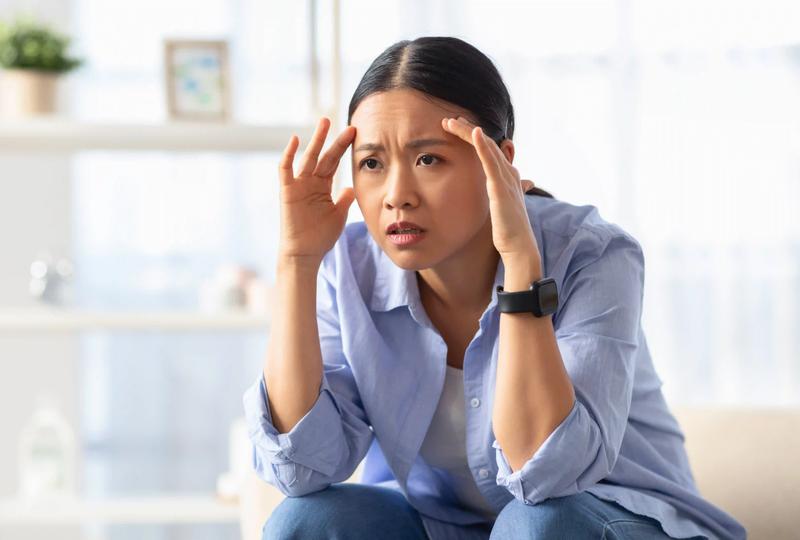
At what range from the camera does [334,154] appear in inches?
59.1

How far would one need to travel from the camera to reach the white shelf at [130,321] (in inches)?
103

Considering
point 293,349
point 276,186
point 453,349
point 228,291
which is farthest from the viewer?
point 276,186

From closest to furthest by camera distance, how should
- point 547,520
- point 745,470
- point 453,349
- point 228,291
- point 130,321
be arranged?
point 547,520 < point 453,349 < point 745,470 < point 130,321 < point 228,291

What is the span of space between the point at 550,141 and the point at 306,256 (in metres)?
1.92

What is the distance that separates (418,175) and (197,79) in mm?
1431

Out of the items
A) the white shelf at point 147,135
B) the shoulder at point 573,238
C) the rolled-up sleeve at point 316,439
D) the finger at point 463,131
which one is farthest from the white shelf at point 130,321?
the finger at point 463,131

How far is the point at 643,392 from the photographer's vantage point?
155cm

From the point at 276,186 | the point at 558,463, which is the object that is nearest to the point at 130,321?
the point at 276,186

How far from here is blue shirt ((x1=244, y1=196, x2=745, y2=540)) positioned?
1354 mm

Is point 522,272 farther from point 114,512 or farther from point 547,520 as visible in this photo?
point 114,512

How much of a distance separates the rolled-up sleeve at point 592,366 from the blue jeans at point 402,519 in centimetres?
2

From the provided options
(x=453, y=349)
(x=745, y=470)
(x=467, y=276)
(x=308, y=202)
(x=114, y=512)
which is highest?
(x=308, y=202)

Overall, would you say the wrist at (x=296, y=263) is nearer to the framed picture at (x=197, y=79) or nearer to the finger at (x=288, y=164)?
the finger at (x=288, y=164)

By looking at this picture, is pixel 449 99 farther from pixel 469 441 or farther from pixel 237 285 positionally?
pixel 237 285
